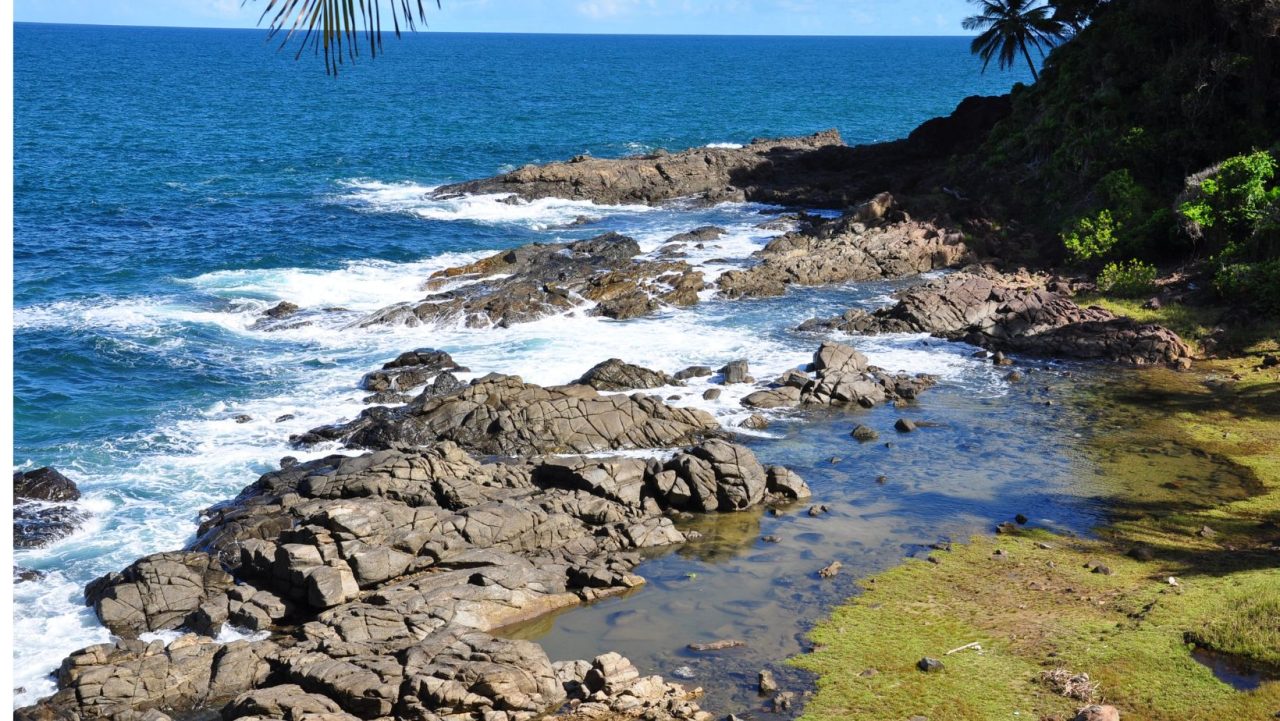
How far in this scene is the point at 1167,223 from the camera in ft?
132

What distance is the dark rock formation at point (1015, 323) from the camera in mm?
33875

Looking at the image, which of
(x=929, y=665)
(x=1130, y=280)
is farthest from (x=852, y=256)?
(x=929, y=665)

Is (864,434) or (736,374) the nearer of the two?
(864,434)

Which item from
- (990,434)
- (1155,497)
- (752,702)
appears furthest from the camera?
(990,434)

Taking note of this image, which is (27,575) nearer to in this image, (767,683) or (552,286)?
(767,683)

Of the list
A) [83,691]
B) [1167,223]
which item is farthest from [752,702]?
[1167,223]

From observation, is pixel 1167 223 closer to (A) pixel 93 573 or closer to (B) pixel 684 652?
(B) pixel 684 652

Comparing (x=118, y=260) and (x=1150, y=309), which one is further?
(x=118, y=260)

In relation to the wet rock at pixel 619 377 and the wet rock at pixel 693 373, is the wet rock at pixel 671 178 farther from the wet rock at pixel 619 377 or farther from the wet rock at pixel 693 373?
the wet rock at pixel 619 377

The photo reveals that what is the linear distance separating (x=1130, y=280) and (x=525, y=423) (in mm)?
22302

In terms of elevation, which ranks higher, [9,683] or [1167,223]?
[9,683]

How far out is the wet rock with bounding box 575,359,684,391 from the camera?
31984mm

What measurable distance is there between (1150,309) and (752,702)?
26019 mm

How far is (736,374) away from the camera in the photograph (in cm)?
3278
